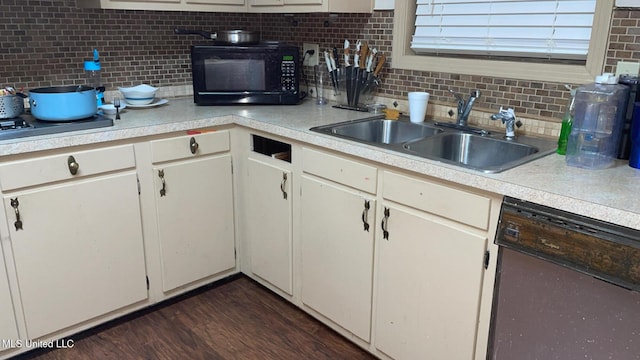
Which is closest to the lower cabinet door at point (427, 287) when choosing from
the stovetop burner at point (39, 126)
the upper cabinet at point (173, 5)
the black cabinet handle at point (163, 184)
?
the black cabinet handle at point (163, 184)

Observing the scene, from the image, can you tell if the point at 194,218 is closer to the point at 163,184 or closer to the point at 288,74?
the point at 163,184

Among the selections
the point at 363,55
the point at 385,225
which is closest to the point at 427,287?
the point at 385,225

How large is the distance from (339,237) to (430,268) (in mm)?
449

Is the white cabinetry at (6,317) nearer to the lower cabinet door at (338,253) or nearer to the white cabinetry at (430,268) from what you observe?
the lower cabinet door at (338,253)

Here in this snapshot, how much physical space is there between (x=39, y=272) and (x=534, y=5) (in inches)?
88.4

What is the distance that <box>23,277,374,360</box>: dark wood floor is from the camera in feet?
7.02

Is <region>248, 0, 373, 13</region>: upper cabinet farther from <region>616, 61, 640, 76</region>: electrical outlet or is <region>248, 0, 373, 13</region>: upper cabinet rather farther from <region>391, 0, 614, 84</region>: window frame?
<region>616, 61, 640, 76</region>: electrical outlet

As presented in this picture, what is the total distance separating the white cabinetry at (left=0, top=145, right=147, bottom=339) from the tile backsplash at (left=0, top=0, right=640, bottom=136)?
750 millimetres

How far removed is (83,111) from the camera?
2.11 metres

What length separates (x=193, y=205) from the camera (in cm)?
243

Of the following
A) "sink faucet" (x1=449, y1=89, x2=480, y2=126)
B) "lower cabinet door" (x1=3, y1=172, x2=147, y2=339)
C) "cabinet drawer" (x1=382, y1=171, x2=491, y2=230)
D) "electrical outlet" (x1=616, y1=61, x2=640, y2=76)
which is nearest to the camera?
"cabinet drawer" (x1=382, y1=171, x2=491, y2=230)

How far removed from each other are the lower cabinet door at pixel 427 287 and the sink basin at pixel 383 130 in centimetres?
51


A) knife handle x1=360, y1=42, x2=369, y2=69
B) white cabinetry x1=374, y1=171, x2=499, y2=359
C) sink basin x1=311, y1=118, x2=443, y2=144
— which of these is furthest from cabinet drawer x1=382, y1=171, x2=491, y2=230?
knife handle x1=360, y1=42, x2=369, y2=69

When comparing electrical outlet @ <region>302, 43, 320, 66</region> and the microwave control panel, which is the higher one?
electrical outlet @ <region>302, 43, 320, 66</region>
